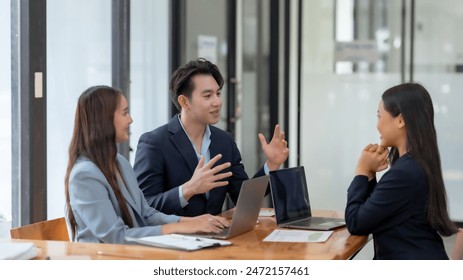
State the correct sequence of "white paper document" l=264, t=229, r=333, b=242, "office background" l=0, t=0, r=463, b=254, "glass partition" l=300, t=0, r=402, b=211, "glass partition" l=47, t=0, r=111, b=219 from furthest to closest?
"glass partition" l=300, t=0, r=402, b=211 < "office background" l=0, t=0, r=463, b=254 < "glass partition" l=47, t=0, r=111, b=219 < "white paper document" l=264, t=229, r=333, b=242

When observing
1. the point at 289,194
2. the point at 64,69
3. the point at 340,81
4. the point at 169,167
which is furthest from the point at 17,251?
the point at 340,81

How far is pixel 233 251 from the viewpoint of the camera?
2.95 metres

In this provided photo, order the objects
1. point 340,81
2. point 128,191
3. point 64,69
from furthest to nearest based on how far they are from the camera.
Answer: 1. point 340,81
2. point 64,69
3. point 128,191

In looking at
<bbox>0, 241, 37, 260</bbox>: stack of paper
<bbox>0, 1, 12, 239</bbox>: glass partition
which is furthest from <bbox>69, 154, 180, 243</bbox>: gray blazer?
<bbox>0, 1, 12, 239</bbox>: glass partition

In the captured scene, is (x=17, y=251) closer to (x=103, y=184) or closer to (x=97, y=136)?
(x=103, y=184)

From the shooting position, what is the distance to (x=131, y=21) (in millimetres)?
5223

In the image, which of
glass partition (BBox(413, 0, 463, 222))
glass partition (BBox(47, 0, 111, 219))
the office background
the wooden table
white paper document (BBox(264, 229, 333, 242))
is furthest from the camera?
glass partition (BBox(413, 0, 463, 222))

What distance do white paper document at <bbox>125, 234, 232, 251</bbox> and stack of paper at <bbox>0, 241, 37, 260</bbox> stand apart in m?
0.43

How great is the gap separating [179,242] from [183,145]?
3.30ft

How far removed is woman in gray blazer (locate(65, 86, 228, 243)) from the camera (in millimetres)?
3145

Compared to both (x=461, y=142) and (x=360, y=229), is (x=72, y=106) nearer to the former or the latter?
(x=360, y=229)

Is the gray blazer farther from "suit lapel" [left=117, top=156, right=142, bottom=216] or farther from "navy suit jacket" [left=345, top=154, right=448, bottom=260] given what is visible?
"navy suit jacket" [left=345, top=154, right=448, bottom=260]

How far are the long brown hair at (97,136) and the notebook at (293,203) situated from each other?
2.28 feet

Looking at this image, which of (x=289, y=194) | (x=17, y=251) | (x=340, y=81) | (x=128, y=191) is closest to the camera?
(x=17, y=251)
